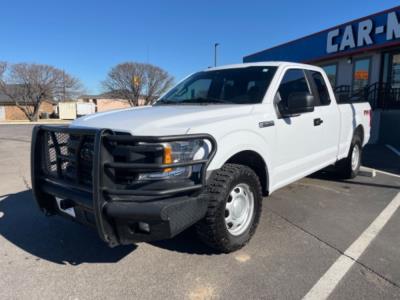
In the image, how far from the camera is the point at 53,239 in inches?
149

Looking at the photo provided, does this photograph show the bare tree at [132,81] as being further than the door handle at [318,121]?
Yes

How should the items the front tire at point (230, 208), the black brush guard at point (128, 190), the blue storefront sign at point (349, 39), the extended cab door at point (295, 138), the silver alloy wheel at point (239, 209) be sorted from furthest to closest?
the blue storefront sign at point (349, 39) → the extended cab door at point (295, 138) → the silver alloy wheel at point (239, 209) → the front tire at point (230, 208) → the black brush guard at point (128, 190)

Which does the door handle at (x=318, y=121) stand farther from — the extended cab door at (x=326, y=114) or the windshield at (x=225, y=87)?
the windshield at (x=225, y=87)

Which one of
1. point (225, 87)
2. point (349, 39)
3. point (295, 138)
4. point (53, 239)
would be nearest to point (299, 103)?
point (295, 138)

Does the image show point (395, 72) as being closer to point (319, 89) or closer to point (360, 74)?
point (360, 74)

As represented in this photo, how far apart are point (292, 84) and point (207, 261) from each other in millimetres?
2537

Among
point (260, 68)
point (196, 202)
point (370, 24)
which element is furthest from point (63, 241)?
point (370, 24)

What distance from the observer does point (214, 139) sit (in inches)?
113

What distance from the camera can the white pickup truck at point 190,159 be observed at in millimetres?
2607

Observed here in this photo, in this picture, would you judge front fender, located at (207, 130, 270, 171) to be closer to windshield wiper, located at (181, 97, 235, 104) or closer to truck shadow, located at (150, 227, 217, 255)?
windshield wiper, located at (181, 97, 235, 104)

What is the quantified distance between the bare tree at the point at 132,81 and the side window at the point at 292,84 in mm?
41336

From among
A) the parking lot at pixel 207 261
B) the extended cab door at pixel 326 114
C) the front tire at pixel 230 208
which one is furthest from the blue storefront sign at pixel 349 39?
the front tire at pixel 230 208

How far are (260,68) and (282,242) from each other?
7.06 feet

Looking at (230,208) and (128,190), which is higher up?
(128,190)
